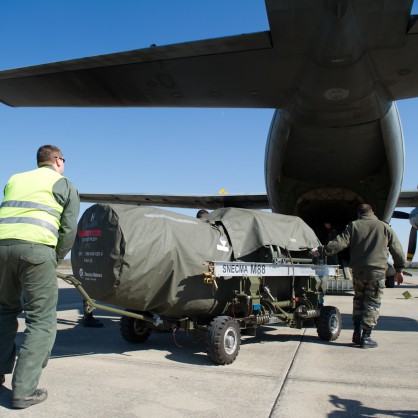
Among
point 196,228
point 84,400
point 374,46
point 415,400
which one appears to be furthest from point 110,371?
point 374,46

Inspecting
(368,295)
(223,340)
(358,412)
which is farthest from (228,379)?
(368,295)

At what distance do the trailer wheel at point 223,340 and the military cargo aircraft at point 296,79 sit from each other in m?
3.60

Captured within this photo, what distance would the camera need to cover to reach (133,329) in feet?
17.8

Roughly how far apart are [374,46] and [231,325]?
412 cm

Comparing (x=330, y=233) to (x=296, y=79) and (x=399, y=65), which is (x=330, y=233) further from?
(x=399, y=65)

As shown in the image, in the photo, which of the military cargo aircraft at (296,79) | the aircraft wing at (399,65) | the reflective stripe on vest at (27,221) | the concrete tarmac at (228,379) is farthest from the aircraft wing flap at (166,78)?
the concrete tarmac at (228,379)

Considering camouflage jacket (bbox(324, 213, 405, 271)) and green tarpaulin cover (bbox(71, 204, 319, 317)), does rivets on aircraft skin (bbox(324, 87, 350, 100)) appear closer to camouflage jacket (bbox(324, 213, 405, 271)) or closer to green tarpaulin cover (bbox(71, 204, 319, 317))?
camouflage jacket (bbox(324, 213, 405, 271))

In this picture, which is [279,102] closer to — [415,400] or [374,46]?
[374,46]

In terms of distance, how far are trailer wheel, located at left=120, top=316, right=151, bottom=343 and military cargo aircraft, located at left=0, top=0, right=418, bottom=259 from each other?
11.6 ft

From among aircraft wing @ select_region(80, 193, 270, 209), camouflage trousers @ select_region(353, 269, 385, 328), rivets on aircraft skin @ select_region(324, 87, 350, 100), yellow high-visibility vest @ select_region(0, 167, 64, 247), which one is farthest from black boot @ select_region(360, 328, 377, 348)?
Answer: aircraft wing @ select_region(80, 193, 270, 209)

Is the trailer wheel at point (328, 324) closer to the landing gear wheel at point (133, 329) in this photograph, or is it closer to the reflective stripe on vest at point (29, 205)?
the landing gear wheel at point (133, 329)

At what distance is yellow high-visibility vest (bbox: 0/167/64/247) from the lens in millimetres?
3256

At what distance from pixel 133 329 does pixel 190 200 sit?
15310mm

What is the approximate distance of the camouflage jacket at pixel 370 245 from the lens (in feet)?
19.2
